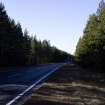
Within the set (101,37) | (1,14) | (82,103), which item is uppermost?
(1,14)

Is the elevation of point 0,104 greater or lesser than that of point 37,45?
lesser

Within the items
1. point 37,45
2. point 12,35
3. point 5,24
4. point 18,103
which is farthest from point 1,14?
point 37,45

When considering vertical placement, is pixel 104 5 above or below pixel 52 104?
above

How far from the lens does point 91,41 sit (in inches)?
2315

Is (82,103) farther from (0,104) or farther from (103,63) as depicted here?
(103,63)

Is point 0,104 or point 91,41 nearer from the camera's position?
point 0,104

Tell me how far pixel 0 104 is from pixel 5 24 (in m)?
68.7

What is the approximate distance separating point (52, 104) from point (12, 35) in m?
75.9

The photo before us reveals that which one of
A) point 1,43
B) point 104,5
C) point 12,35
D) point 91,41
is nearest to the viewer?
point 104,5

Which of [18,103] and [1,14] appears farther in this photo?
[1,14]

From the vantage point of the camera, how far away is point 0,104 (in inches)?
696

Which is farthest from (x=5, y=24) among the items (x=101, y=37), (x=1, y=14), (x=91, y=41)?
(x=101, y=37)

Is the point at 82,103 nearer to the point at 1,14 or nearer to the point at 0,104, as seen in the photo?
the point at 0,104

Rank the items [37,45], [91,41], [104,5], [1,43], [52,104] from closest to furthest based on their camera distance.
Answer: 1. [52,104]
2. [104,5]
3. [91,41]
4. [1,43]
5. [37,45]
